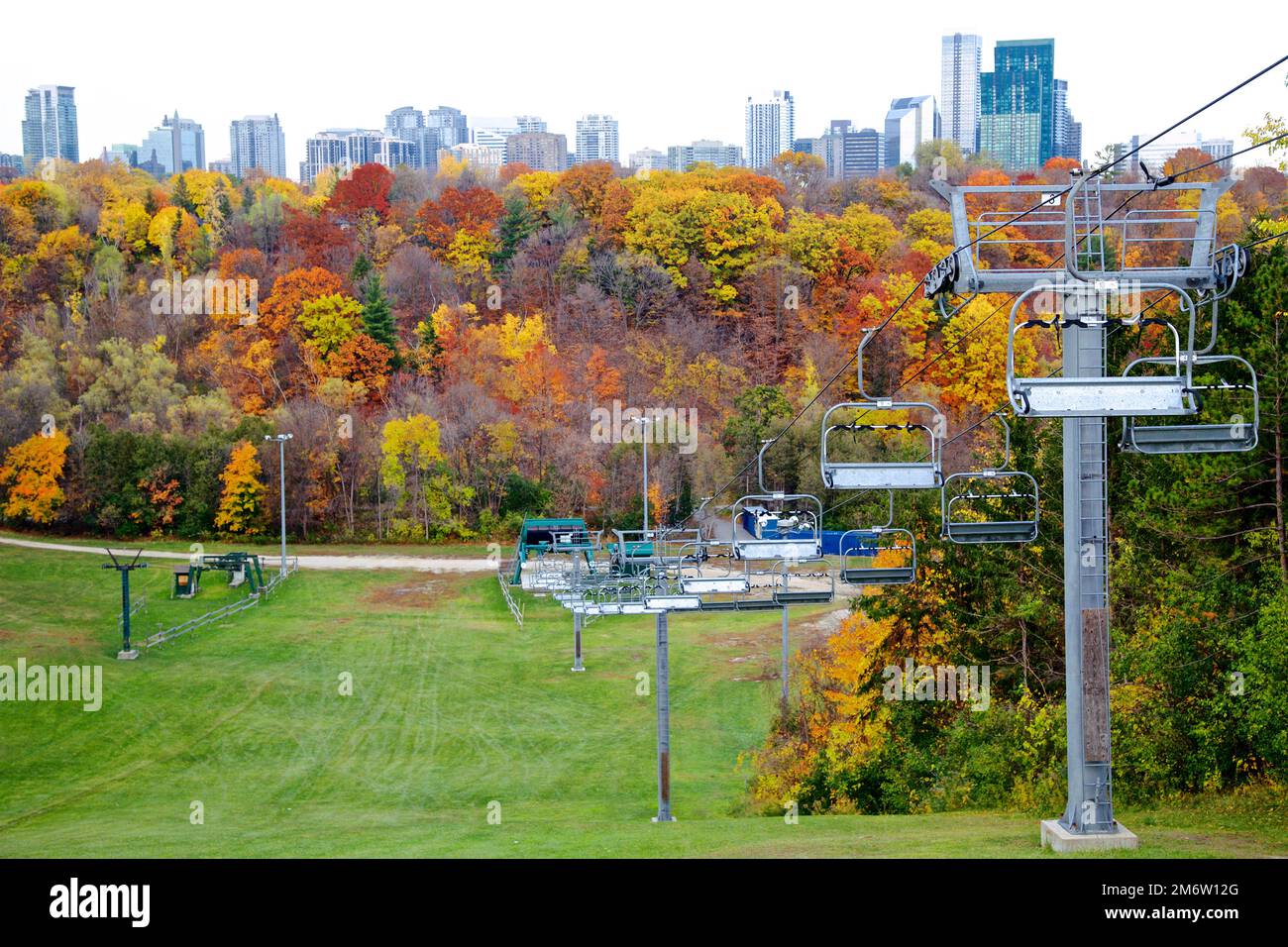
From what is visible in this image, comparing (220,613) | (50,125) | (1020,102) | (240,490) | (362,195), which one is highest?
(1020,102)

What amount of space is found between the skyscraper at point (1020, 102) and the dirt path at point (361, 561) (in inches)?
5334

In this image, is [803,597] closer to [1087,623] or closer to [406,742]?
[1087,623]

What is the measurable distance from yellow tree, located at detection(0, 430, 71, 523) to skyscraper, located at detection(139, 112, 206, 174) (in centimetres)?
12938

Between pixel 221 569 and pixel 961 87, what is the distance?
6239 inches

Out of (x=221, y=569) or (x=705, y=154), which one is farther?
(x=705, y=154)

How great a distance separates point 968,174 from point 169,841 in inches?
3503

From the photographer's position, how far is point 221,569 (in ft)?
141

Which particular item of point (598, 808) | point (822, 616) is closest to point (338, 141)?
point (822, 616)

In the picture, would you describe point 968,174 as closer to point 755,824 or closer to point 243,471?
point 243,471

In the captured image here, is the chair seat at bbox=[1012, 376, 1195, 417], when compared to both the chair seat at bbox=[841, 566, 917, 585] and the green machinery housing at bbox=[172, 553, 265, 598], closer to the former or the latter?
the chair seat at bbox=[841, 566, 917, 585]

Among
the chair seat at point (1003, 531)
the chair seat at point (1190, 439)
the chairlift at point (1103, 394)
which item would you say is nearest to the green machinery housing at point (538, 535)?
the chair seat at point (1003, 531)

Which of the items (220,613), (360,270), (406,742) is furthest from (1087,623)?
(360,270)

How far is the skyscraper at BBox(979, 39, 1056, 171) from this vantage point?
554 feet

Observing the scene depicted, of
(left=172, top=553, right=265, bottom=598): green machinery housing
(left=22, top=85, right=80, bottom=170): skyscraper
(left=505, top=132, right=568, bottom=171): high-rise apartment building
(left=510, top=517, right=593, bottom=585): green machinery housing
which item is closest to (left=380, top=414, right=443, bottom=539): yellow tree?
(left=510, top=517, right=593, bottom=585): green machinery housing
